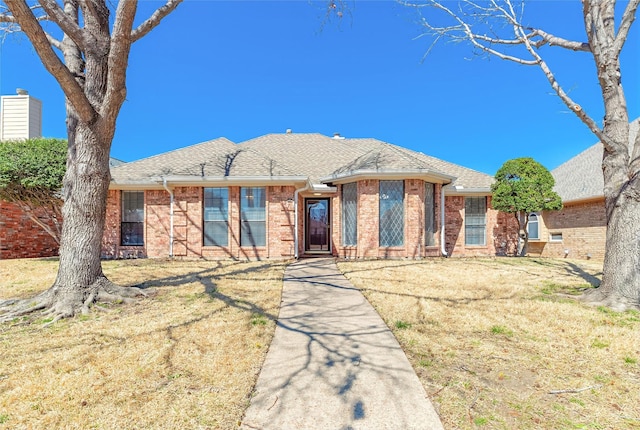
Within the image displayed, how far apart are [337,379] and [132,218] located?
10.5m

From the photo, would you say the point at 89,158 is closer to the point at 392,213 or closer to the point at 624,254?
the point at 392,213

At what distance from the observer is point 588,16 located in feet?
17.6

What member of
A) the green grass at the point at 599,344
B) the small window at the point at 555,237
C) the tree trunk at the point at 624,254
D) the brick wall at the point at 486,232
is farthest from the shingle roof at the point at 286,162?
the green grass at the point at 599,344

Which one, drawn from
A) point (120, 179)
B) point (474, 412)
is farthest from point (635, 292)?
point (120, 179)

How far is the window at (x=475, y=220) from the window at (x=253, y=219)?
25.8 feet

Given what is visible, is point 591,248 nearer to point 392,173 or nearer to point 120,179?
point 392,173

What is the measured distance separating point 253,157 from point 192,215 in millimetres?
2925

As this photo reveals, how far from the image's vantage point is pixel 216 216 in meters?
10.1

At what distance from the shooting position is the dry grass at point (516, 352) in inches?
89.7

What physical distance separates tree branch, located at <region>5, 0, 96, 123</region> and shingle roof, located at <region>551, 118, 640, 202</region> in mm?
14505

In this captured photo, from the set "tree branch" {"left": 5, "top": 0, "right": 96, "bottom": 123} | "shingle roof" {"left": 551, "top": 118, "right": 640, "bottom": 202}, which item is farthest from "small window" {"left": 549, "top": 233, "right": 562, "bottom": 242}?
"tree branch" {"left": 5, "top": 0, "right": 96, "bottom": 123}

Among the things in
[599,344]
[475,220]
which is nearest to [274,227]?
[475,220]

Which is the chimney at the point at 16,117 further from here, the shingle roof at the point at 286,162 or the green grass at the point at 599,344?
the green grass at the point at 599,344

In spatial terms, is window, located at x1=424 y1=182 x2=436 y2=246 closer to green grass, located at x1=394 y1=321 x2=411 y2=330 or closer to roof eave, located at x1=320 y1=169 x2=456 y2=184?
roof eave, located at x1=320 y1=169 x2=456 y2=184
